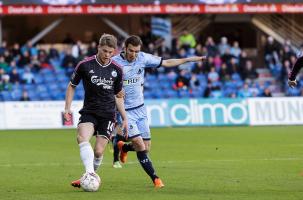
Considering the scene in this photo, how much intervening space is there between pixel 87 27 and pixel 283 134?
1675cm

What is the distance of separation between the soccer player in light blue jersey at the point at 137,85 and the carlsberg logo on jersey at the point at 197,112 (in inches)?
647

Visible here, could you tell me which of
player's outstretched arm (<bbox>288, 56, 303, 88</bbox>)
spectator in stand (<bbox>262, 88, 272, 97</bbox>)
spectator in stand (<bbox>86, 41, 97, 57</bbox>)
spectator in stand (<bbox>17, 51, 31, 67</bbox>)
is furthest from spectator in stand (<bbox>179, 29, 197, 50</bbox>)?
player's outstretched arm (<bbox>288, 56, 303, 88</bbox>)

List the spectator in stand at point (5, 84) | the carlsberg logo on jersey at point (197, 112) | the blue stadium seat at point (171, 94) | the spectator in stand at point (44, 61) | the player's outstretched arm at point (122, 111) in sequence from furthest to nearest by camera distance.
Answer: the spectator in stand at point (44, 61) → the blue stadium seat at point (171, 94) → the spectator in stand at point (5, 84) → the carlsberg logo on jersey at point (197, 112) → the player's outstretched arm at point (122, 111)

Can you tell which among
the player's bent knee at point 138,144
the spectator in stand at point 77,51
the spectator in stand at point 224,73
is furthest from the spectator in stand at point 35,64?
the player's bent knee at point 138,144

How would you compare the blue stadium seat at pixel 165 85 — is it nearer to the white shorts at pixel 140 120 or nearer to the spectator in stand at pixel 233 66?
the spectator in stand at pixel 233 66

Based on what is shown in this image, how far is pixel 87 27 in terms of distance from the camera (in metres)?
40.0

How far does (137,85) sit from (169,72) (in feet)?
67.0

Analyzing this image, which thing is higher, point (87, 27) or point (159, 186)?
point (87, 27)

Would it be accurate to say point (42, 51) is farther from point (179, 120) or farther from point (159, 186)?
point (159, 186)

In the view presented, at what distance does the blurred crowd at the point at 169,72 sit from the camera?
106 ft

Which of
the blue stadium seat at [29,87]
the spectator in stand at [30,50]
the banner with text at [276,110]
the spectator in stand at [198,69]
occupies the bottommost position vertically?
the banner with text at [276,110]

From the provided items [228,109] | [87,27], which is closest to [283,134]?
[228,109]

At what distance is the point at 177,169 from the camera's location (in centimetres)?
1495

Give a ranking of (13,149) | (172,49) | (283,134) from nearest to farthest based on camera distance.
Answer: (13,149)
(283,134)
(172,49)
